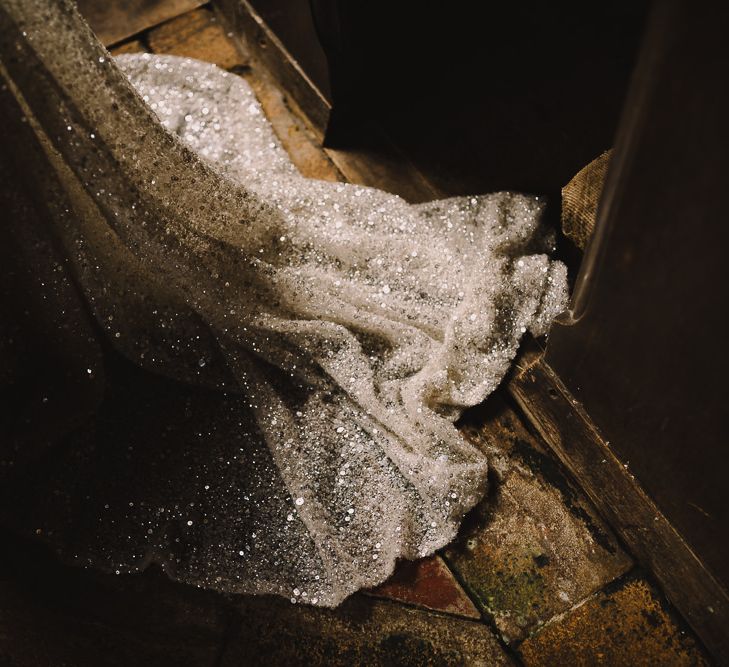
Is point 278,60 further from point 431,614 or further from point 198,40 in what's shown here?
point 431,614

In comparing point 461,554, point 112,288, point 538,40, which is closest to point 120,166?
point 112,288

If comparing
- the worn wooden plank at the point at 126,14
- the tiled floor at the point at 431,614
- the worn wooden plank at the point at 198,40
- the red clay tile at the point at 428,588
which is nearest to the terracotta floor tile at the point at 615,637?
the tiled floor at the point at 431,614

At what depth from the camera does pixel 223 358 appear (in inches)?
56.0

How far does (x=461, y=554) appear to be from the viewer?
4.37 ft

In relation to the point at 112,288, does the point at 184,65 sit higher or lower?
higher

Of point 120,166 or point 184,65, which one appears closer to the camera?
point 120,166

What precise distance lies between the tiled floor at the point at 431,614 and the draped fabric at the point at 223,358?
5 centimetres

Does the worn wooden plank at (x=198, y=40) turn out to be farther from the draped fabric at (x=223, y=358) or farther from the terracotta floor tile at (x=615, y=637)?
the terracotta floor tile at (x=615, y=637)

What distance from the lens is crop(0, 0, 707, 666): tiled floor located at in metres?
1.22

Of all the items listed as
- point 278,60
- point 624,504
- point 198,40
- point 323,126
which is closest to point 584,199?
point 624,504

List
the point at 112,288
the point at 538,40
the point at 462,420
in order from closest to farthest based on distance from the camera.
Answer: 1. the point at 112,288
2. the point at 462,420
3. the point at 538,40

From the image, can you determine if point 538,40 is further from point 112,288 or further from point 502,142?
point 112,288

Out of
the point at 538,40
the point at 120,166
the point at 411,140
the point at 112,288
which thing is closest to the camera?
the point at 120,166

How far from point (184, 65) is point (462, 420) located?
1276 mm
